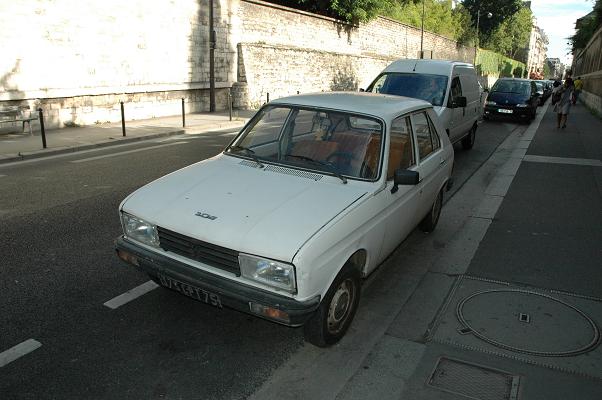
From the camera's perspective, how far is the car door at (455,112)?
974cm

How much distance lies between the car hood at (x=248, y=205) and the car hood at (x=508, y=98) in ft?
58.5

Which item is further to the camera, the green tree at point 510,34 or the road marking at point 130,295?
the green tree at point 510,34

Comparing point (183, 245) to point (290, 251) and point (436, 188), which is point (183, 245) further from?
point (436, 188)

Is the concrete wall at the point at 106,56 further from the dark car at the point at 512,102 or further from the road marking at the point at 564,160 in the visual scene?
the road marking at the point at 564,160

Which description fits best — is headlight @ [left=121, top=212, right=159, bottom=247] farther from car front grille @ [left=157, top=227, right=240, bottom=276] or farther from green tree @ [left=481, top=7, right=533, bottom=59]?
green tree @ [left=481, top=7, right=533, bottom=59]

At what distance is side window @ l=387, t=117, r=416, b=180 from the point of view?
161 inches

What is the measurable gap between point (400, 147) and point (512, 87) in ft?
61.3

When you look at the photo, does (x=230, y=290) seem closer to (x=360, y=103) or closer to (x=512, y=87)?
(x=360, y=103)

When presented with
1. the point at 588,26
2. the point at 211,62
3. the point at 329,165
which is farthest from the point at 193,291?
the point at 588,26

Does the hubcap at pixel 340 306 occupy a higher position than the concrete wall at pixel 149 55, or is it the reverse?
the concrete wall at pixel 149 55

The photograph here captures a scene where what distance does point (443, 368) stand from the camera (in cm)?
325

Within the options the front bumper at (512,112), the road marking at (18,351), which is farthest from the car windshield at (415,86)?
the front bumper at (512,112)

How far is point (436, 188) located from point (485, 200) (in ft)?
8.43

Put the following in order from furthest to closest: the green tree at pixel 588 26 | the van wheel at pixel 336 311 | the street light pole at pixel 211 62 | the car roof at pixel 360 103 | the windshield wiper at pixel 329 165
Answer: the green tree at pixel 588 26 < the street light pole at pixel 211 62 < the car roof at pixel 360 103 < the windshield wiper at pixel 329 165 < the van wheel at pixel 336 311
